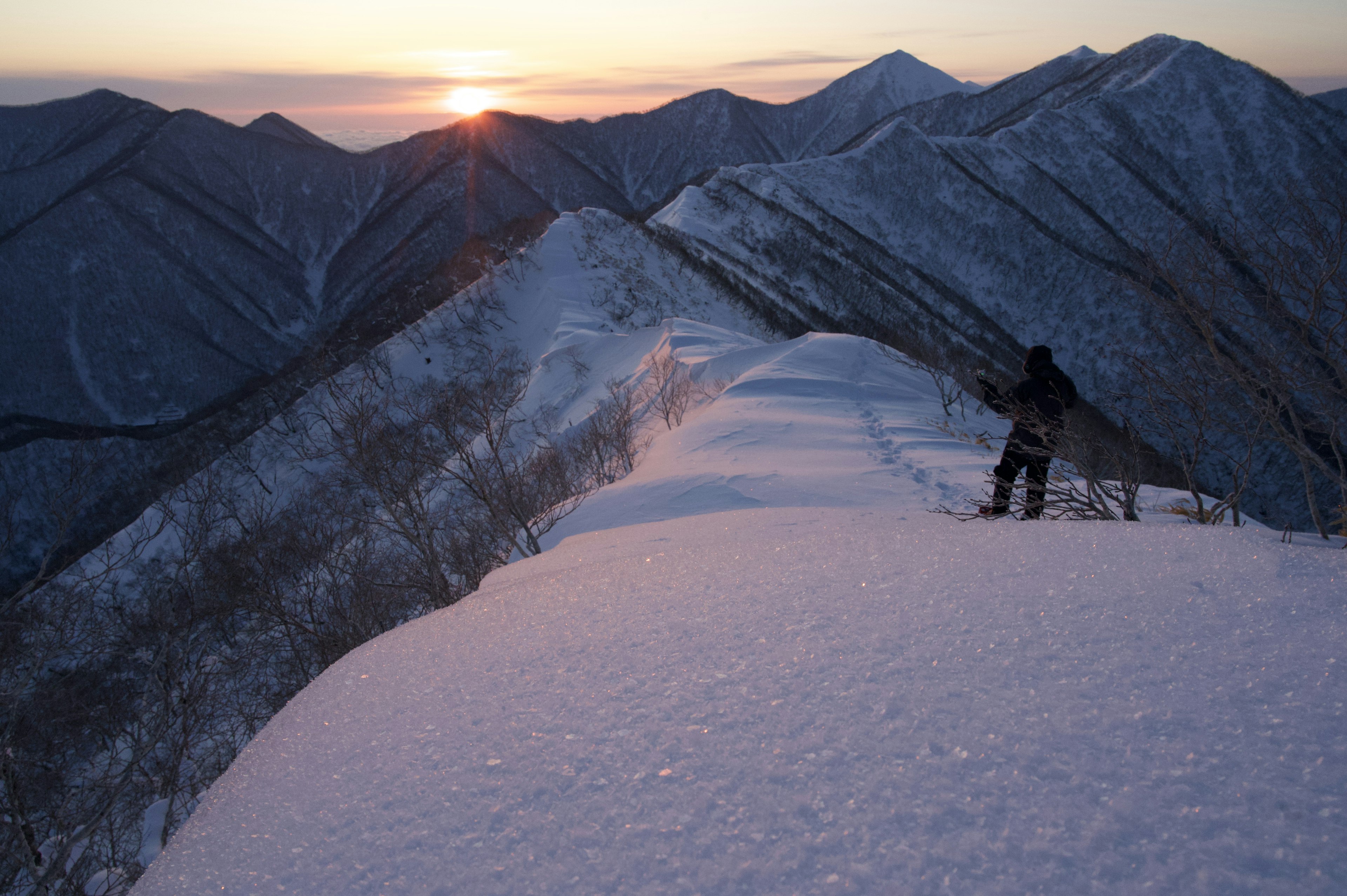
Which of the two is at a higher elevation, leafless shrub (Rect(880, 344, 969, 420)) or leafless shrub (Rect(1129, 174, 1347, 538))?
leafless shrub (Rect(1129, 174, 1347, 538))

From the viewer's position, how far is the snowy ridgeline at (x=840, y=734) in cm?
164

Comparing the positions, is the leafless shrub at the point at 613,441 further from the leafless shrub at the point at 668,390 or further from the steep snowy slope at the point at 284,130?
the steep snowy slope at the point at 284,130

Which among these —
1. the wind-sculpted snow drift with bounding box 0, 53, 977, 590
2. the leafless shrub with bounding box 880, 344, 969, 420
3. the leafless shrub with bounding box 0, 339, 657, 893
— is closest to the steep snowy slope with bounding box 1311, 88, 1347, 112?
the wind-sculpted snow drift with bounding box 0, 53, 977, 590

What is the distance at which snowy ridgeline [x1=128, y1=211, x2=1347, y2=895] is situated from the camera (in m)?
1.64

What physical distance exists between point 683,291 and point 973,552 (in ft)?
103

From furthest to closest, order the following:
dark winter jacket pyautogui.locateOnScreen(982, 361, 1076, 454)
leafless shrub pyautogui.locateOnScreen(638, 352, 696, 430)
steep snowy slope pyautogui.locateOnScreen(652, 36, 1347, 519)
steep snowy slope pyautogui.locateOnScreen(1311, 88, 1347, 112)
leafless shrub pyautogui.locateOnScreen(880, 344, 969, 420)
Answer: steep snowy slope pyautogui.locateOnScreen(1311, 88, 1347, 112)
steep snowy slope pyautogui.locateOnScreen(652, 36, 1347, 519)
leafless shrub pyautogui.locateOnScreen(638, 352, 696, 430)
leafless shrub pyautogui.locateOnScreen(880, 344, 969, 420)
dark winter jacket pyautogui.locateOnScreen(982, 361, 1076, 454)

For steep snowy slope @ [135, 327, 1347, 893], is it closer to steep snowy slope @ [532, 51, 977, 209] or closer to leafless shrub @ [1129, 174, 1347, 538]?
leafless shrub @ [1129, 174, 1347, 538]

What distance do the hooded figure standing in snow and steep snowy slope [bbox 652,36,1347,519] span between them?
31.0 metres

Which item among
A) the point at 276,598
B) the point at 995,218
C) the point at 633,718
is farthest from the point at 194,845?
the point at 995,218

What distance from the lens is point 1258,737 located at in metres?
1.79

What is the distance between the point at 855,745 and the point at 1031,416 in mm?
4562

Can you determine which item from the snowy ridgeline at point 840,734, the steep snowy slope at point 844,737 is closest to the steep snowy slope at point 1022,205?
the snowy ridgeline at point 840,734

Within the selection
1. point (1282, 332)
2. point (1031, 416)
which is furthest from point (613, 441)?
point (1282, 332)

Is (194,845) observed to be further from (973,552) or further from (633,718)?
(973,552)
